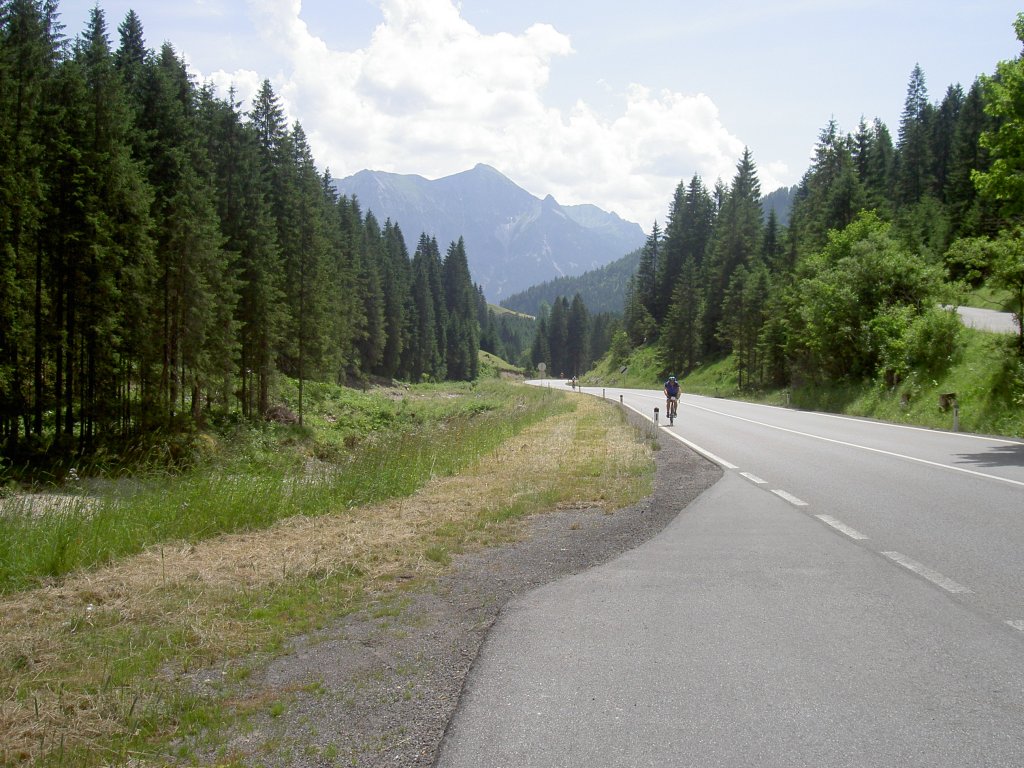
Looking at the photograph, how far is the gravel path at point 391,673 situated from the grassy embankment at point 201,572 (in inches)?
8.8

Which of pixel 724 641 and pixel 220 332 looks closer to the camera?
pixel 724 641

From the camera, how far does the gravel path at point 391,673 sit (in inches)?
129

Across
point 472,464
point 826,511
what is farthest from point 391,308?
point 826,511

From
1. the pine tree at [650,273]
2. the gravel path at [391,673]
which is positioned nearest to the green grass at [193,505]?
the gravel path at [391,673]

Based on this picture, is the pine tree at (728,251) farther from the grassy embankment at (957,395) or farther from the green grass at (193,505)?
→ the green grass at (193,505)

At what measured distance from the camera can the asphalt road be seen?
125 inches

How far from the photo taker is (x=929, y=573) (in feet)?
18.8

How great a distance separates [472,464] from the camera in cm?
1387

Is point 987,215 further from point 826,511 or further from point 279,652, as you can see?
point 279,652

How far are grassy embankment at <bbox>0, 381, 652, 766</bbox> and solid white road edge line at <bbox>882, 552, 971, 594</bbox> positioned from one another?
393cm

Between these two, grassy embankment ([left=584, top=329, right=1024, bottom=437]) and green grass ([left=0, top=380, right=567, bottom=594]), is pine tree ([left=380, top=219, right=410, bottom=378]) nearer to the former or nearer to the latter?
grassy embankment ([left=584, top=329, right=1024, bottom=437])

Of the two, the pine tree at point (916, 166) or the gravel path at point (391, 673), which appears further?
the pine tree at point (916, 166)

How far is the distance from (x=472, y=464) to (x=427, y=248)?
10642 cm

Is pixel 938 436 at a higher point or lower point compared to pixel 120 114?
lower
